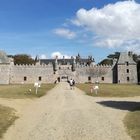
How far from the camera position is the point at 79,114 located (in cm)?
1777

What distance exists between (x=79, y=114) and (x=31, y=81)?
87992 mm

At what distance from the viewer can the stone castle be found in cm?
10288

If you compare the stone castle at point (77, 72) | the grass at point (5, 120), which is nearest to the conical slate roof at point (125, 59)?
the stone castle at point (77, 72)

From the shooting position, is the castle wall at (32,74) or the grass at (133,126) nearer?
the grass at (133,126)

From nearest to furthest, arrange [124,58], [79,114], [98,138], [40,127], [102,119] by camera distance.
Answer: [98,138], [40,127], [102,119], [79,114], [124,58]

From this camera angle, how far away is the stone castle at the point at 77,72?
102875mm

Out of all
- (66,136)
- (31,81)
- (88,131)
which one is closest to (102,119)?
(88,131)

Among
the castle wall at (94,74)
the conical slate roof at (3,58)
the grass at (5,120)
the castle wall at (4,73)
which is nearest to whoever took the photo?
the grass at (5,120)

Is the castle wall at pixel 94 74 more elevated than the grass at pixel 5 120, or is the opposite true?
the castle wall at pixel 94 74

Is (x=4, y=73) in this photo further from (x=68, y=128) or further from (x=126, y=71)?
(x=68, y=128)

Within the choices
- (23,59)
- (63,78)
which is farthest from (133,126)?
(23,59)

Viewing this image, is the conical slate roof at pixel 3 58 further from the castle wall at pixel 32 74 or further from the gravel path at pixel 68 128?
the gravel path at pixel 68 128

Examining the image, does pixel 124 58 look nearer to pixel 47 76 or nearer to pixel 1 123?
pixel 47 76

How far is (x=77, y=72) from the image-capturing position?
107375 millimetres
